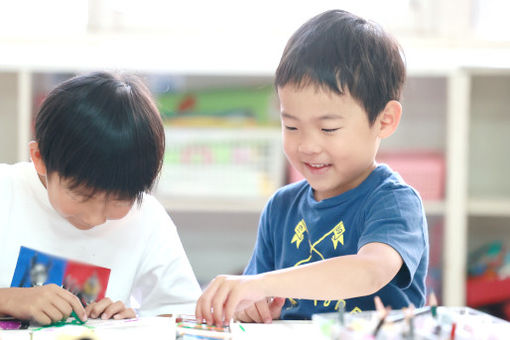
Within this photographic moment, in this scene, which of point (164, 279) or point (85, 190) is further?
point (164, 279)

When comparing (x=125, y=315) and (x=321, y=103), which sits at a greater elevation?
(x=321, y=103)

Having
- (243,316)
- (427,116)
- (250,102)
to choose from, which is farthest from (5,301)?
(427,116)

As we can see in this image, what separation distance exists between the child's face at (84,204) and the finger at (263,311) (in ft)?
0.73

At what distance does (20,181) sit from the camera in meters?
1.00

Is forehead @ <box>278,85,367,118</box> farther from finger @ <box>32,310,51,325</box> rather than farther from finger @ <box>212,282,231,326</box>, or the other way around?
finger @ <box>32,310,51,325</box>

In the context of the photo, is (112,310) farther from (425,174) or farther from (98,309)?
(425,174)

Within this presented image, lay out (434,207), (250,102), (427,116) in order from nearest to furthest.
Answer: (434,207), (250,102), (427,116)

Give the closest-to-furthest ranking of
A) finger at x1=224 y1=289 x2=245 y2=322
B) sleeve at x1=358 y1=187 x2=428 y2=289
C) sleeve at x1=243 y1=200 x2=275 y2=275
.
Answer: finger at x1=224 y1=289 x2=245 y2=322, sleeve at x1=358 y1=187 x2=428 y2=289, sleeve at x1=243 y1=200 x2=275 y2=275

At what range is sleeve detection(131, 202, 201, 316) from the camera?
38.1 inches

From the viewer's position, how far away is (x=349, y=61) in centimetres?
85

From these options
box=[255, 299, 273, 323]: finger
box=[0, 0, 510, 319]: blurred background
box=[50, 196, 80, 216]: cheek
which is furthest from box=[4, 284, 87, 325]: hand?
box=[0, 0, 510, 319]: blurred background

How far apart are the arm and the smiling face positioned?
181 mm

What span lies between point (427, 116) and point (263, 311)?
1504 mm

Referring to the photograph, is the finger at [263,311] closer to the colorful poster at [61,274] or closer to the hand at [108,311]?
the hand at [108,311]
